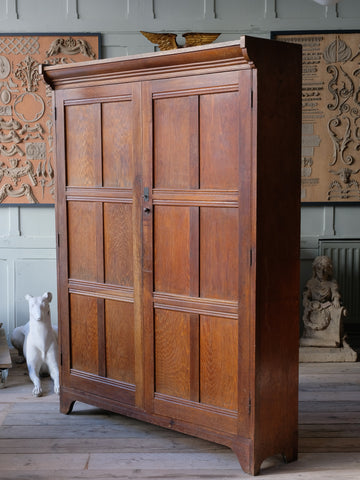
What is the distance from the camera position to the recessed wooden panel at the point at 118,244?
3.64 meters

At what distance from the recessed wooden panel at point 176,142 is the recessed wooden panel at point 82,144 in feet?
1.43

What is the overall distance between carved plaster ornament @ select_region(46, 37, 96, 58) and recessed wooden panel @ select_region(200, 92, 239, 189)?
2.39 metres

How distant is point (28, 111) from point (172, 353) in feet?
9.27

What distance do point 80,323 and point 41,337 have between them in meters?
0.66

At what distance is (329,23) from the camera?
5.36 metres

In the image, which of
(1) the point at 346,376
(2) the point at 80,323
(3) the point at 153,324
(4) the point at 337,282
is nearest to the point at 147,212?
(3) the point at 153,324

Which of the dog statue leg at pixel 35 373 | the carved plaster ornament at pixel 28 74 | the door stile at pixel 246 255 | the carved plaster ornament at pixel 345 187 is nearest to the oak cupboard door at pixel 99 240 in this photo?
the dog statue leg at pixel 35 373

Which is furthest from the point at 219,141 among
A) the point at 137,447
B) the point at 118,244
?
the point at 137,447

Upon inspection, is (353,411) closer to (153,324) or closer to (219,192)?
(153,324)

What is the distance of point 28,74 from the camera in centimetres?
536

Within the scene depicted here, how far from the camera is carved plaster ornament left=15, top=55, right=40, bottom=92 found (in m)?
5.34

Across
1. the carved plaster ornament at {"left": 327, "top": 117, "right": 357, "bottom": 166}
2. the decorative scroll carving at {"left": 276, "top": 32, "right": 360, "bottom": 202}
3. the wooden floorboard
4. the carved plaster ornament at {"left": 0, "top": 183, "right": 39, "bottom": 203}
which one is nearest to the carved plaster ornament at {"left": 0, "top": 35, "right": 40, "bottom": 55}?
the carved plaster ornament at {"left": 0, "top": 183, "right": 39, "bottom": 203}

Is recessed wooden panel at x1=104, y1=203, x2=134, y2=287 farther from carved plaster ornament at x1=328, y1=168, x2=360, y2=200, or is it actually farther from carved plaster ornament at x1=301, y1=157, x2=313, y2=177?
carved plaster ornament at x1=328, y1=168, x2=360, y2=200

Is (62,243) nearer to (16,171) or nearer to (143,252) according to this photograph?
(143,252)
